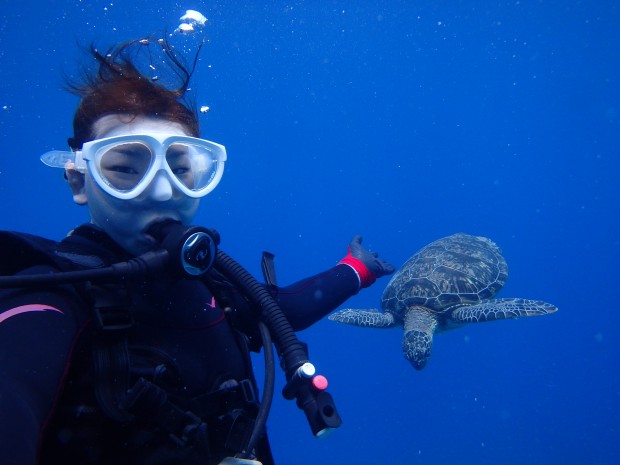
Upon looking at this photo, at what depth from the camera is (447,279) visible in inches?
Result: 311

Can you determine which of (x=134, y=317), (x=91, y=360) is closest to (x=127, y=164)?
(x=134, y=317)

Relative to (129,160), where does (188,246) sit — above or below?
below

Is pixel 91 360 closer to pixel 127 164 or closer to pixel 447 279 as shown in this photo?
pixel 127 164

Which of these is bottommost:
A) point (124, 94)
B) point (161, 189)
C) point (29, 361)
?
point (29, 361)

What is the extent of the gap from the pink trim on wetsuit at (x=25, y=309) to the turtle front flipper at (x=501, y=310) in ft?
23.5

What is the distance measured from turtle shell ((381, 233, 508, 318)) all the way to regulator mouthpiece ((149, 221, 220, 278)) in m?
6.71

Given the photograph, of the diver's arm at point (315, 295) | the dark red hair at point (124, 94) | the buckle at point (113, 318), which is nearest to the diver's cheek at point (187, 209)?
the dark red hair at point (124, 94)

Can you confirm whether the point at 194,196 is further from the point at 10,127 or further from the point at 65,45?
the point at 10,127

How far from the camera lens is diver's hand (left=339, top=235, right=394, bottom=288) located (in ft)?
11.4

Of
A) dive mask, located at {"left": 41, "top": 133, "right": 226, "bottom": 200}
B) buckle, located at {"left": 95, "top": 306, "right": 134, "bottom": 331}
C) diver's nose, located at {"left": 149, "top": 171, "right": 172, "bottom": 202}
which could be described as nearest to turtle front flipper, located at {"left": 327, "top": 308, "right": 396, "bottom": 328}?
dive mask, located at {"left": 41, "top": 133, "right": 226, "bottom": 200}

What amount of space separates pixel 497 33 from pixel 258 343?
121 feet

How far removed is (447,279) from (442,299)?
1.47ft

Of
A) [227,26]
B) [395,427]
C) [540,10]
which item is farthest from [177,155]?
[540,10]

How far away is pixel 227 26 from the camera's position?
27031 mm
